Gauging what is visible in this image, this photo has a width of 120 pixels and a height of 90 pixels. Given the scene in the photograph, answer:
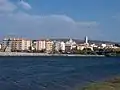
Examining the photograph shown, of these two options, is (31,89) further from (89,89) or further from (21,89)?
(89,89)

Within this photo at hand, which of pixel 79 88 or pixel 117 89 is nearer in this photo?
pixel 117 89

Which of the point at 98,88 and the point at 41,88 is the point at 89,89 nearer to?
the point at 98,88

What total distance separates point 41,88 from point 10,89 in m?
2.92

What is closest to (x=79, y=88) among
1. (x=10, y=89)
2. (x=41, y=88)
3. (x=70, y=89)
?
(x=70, y=89)

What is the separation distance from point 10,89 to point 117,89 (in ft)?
30.4

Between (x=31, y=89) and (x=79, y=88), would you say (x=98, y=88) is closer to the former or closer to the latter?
(x=79, y=88)

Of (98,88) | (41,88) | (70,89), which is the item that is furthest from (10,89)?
(98,88)

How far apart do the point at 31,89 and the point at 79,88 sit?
4374mm

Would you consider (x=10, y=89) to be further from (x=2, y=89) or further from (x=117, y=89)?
(x=117, y=89)

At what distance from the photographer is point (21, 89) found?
3002 cm

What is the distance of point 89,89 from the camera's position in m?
29.9

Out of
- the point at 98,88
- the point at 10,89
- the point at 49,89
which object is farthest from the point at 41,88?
the point at 98,88

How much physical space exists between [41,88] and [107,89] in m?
6.03

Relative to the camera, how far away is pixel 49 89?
30.7 m
